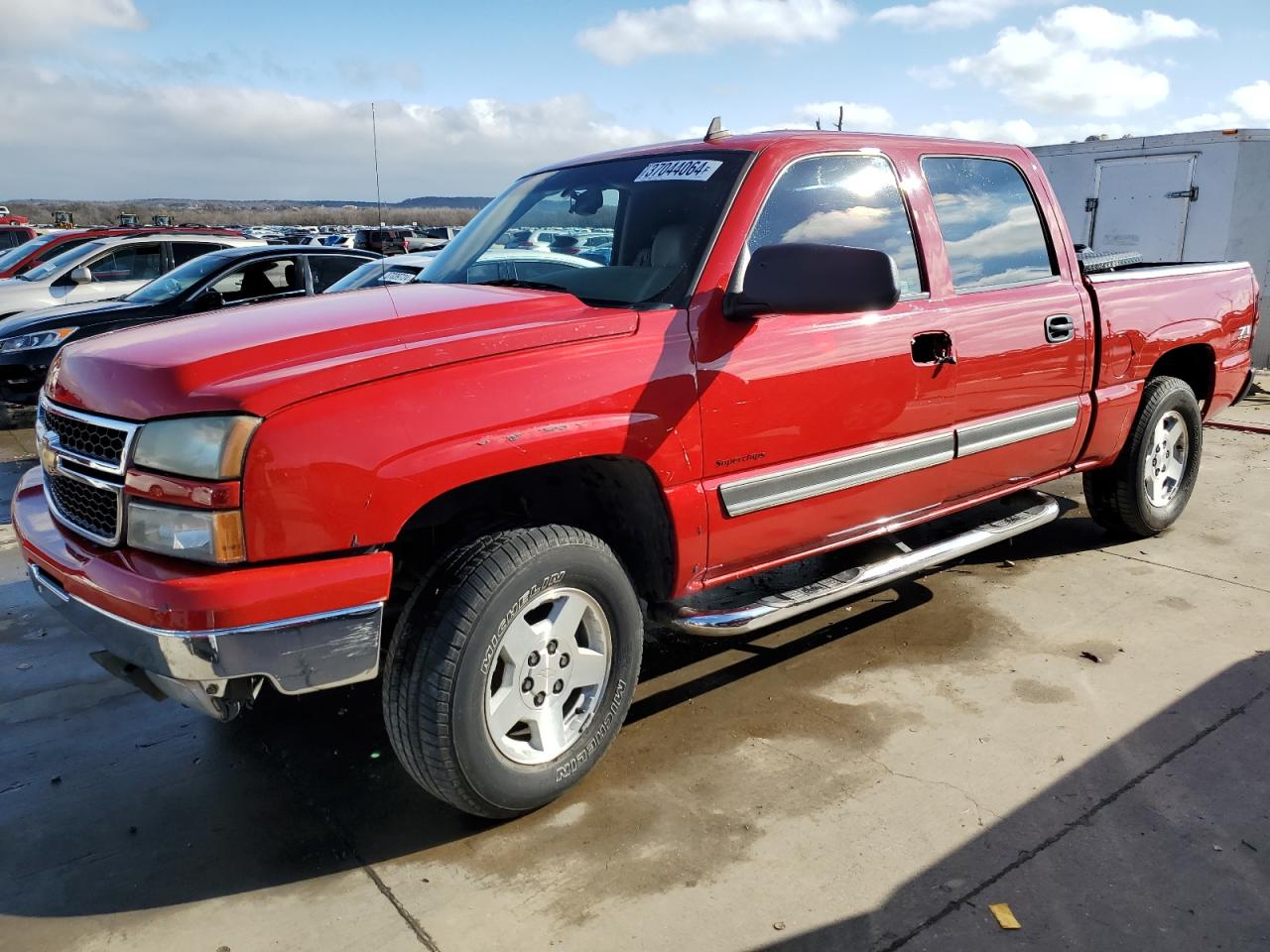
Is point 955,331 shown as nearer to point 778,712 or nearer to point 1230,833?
point 778,712

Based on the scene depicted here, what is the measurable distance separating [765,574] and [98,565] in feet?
8.05

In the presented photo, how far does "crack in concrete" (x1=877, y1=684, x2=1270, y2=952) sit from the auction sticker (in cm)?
228

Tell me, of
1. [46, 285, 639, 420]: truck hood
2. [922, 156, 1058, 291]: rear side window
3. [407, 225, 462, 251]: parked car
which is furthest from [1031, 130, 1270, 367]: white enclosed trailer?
[46, 285, 639, 420]: truck hood

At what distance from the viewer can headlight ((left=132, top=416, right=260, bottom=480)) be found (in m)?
2.25

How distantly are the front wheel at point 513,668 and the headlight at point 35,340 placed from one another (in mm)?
7539

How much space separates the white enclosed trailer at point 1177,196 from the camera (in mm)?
10016

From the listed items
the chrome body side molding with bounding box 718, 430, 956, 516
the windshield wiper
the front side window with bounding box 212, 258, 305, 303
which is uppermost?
the windshield wiper

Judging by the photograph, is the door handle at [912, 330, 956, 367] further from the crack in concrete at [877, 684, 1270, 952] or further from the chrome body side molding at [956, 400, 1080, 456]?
the crack in concrete at [877, 684, 1270, 952]

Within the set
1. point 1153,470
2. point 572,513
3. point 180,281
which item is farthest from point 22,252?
point 1153,470

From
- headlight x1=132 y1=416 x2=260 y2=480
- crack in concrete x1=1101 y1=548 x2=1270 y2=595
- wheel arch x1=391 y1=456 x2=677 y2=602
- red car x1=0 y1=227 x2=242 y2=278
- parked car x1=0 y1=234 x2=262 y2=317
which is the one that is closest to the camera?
headlight x1=132 y1=416 x2=260 y2=480

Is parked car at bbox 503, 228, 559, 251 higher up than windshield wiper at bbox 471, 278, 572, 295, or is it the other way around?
parked car at bbox 503, 228, 559, 251

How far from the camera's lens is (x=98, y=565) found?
247 cm

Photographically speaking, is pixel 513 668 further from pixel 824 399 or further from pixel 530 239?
pixel 530 239

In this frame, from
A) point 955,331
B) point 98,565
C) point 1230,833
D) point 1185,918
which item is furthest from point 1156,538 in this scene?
point 98,565
